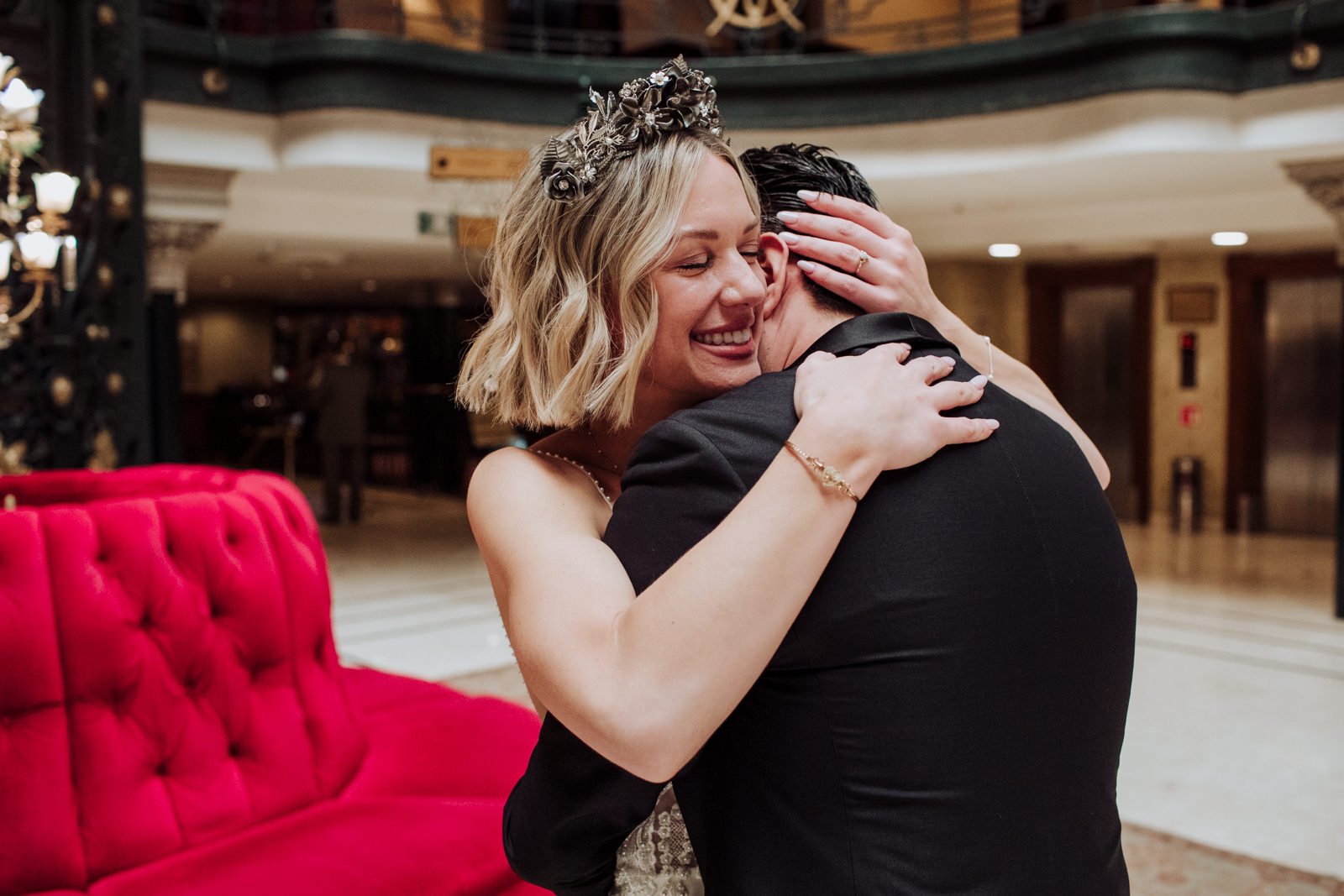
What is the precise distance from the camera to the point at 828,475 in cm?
90

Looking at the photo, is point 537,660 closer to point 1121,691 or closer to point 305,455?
point 1121,691

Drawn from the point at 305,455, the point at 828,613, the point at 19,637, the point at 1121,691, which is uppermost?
the point at 828,613

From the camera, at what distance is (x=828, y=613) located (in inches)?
35.4

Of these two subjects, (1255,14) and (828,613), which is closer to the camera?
(828,613)

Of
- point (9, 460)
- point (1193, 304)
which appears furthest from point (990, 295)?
Answer: point (9, 460)

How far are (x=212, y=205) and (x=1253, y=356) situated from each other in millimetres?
10607

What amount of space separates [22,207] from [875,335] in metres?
4.09

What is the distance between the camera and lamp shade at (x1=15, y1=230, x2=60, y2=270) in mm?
3730

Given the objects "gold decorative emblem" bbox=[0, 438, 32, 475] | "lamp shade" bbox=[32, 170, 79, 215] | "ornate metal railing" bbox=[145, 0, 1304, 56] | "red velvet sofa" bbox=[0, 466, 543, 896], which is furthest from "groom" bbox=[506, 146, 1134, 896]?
"ornate metal railing" bbox=[145, 0, 1304, 56]

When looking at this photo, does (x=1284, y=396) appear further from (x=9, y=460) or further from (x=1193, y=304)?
(x=9, y=460)

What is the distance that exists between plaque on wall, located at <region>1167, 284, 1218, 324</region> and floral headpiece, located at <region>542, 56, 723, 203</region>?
12114 millimetres

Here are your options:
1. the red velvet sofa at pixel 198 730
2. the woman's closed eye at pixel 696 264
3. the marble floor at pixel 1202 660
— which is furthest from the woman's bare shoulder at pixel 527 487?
the marble floor at pixel 1202 660

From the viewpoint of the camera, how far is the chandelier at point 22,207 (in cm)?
324

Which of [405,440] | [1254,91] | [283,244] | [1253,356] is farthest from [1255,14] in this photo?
[405,440]
